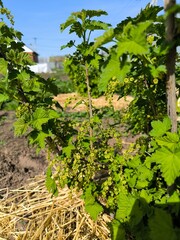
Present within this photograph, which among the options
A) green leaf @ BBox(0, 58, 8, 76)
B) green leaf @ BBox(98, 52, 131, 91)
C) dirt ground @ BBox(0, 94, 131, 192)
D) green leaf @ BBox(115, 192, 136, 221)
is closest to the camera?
green leaf @ BBox(98, 52, 131, 91)

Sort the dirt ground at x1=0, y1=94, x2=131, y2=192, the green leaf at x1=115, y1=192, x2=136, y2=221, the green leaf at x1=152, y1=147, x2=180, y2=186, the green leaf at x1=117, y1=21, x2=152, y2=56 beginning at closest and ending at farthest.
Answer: the green leaf at x1=117, y1=21, x2=152, y2=56, the green leaf at x1=152, y1=147, x2=180, y2=186, the green leaf at x1=115, y1=192, x2=136, y2=221, the dirt ground at x1=0, y1=94, x2=131, y2=192

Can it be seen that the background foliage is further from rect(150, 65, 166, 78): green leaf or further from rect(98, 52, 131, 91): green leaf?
rect(98, 52, 131, 91): green leaf

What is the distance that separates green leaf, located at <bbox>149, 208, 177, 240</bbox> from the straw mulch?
3.16 feet

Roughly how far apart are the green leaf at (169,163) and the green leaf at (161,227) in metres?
0.32

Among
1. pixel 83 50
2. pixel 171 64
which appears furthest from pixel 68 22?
pixel 171 64

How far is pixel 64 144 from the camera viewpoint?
2.90m

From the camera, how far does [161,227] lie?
1.96m

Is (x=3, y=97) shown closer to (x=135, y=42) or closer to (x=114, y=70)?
(x=114, y=70)

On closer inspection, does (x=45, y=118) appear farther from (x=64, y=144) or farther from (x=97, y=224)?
(x=97, y=224)

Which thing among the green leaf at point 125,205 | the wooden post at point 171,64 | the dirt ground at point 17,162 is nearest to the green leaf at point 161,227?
the green leaf at point 125,205

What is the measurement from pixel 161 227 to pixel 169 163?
17.6 inches

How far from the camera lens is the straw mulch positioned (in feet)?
9.81

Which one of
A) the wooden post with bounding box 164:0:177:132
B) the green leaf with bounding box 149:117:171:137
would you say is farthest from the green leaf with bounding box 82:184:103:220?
the wooden post with bounding box 164:0:177:132

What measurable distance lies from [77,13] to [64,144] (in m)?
1.18
